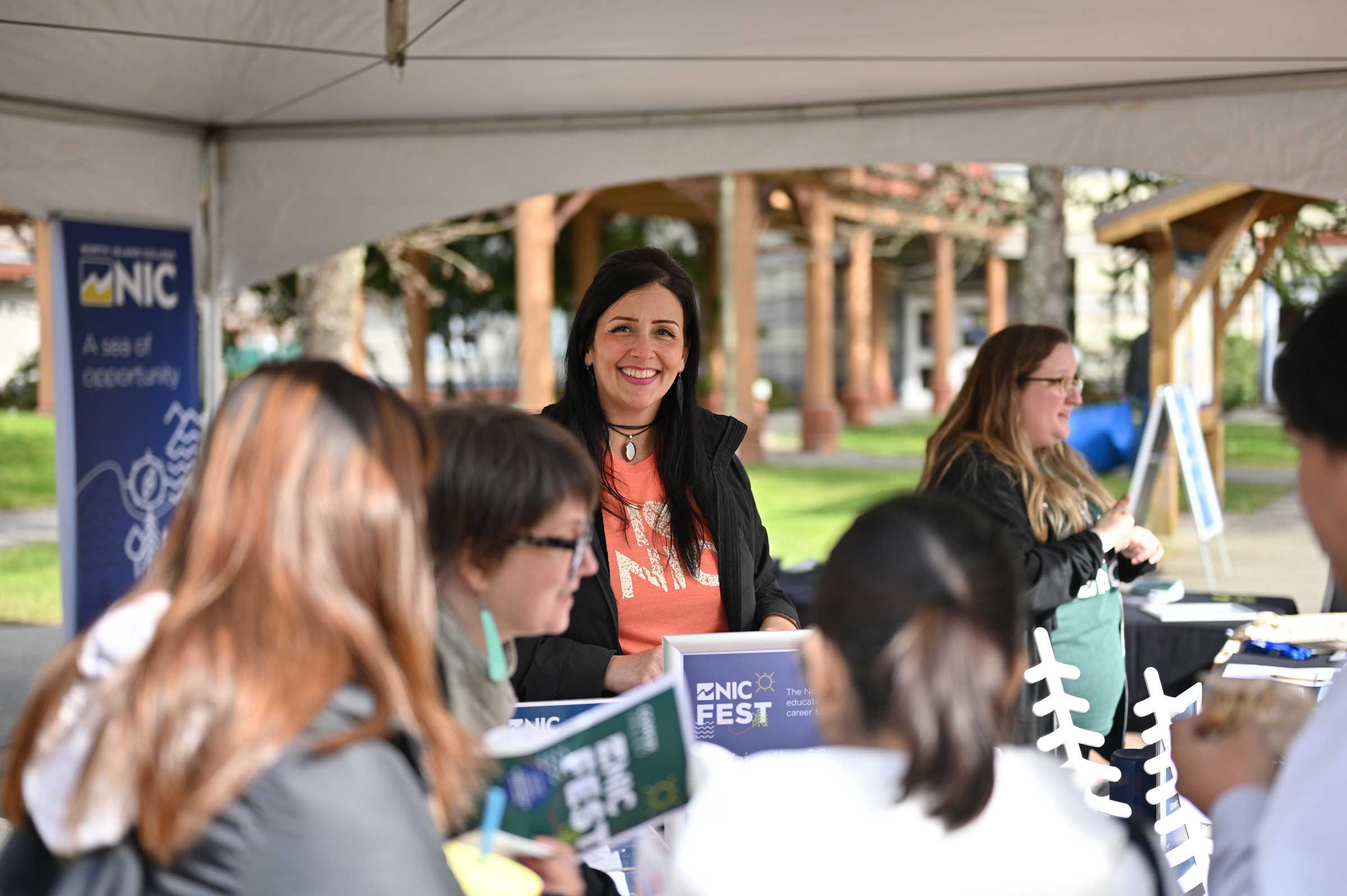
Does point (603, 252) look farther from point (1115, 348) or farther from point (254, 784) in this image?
point (254, 784)

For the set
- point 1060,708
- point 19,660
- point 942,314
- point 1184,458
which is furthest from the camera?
point 942,314

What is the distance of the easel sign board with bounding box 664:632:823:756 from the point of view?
197 cm

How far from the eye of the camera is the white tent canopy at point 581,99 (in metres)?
3.35

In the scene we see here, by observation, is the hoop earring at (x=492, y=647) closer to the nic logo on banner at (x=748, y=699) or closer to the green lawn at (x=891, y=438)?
the nic logo on banner at (x=748, y=699)

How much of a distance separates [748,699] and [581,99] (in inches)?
117

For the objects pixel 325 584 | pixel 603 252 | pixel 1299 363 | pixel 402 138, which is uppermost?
pixel 603 252

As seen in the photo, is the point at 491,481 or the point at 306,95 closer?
the point at 491,481

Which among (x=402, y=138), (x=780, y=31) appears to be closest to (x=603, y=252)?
(x=402, y=138)

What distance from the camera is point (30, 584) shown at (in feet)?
30.1

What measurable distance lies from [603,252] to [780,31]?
17.8 m

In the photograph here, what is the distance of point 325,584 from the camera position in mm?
1133

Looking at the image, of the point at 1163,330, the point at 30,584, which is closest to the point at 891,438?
the point at 1163,330

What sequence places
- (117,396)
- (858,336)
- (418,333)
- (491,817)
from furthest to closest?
(858,336) < (418,333) < (117,396) < (491,817)

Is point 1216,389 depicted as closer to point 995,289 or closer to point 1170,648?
point 1170,648
